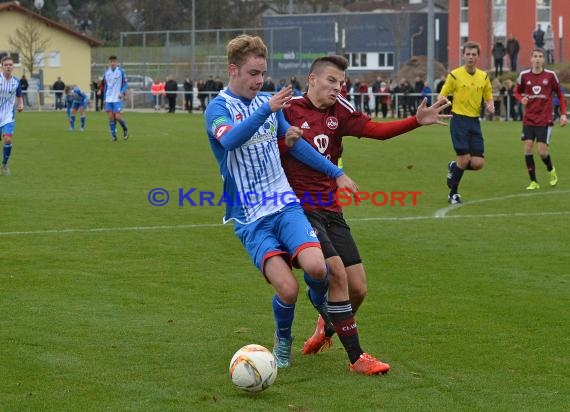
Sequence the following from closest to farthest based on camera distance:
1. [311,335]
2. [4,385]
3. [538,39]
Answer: [4,385]
[311,335]
[538,39]

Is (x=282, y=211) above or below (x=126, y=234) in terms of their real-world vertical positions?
above

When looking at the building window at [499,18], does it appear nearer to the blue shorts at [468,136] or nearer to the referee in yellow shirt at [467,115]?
the referee in yellow shirt at [467,115]

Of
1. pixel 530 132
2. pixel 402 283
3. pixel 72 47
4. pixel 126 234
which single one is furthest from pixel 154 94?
pixel 402 283

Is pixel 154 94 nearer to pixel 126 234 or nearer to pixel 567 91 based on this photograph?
pixel 567 91

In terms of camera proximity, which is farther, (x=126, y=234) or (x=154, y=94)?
(x=154, y=94)

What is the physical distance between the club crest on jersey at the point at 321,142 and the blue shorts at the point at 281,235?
573mm

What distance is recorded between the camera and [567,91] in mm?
44625

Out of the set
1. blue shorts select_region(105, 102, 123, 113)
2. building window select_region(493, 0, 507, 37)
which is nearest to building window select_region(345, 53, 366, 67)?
building window select_region(493, 0, 507, 37)

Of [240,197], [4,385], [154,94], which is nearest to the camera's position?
[4,385]

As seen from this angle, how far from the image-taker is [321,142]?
7.19m

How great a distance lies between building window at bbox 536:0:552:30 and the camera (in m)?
65.2

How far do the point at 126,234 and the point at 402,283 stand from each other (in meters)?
4.25

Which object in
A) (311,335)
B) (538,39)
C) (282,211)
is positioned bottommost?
(311,335)

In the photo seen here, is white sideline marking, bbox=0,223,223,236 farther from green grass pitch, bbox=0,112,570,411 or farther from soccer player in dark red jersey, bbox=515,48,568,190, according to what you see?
soccer player in dark red jersey, bbox=515,48,568,190
